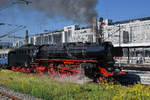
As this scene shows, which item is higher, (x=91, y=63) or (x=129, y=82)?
(x=91, y=63)

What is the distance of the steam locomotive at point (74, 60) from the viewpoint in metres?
13.1

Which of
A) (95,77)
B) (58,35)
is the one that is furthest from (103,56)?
(58,35)

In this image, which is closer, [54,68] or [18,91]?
[18,91]

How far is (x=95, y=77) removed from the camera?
45.6 ft

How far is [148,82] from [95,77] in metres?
3.83

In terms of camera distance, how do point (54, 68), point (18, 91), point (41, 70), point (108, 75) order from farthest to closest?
point (41, 70) → point (54, 68) → point (108, 75) → point (18, 91)

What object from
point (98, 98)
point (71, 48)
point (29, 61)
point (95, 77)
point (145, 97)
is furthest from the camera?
point (29, 61)

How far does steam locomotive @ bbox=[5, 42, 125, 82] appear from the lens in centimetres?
1306

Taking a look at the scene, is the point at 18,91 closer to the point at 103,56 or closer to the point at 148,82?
the point at 103,56

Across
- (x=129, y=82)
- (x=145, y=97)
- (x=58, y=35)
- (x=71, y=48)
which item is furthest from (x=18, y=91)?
(x=58, y=35)

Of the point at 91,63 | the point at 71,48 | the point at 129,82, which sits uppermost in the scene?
the point at 71,48

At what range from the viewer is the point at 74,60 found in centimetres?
→ 1420

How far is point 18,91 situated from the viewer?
34.4 ft

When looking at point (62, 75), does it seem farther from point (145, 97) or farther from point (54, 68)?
point (145, 97)
